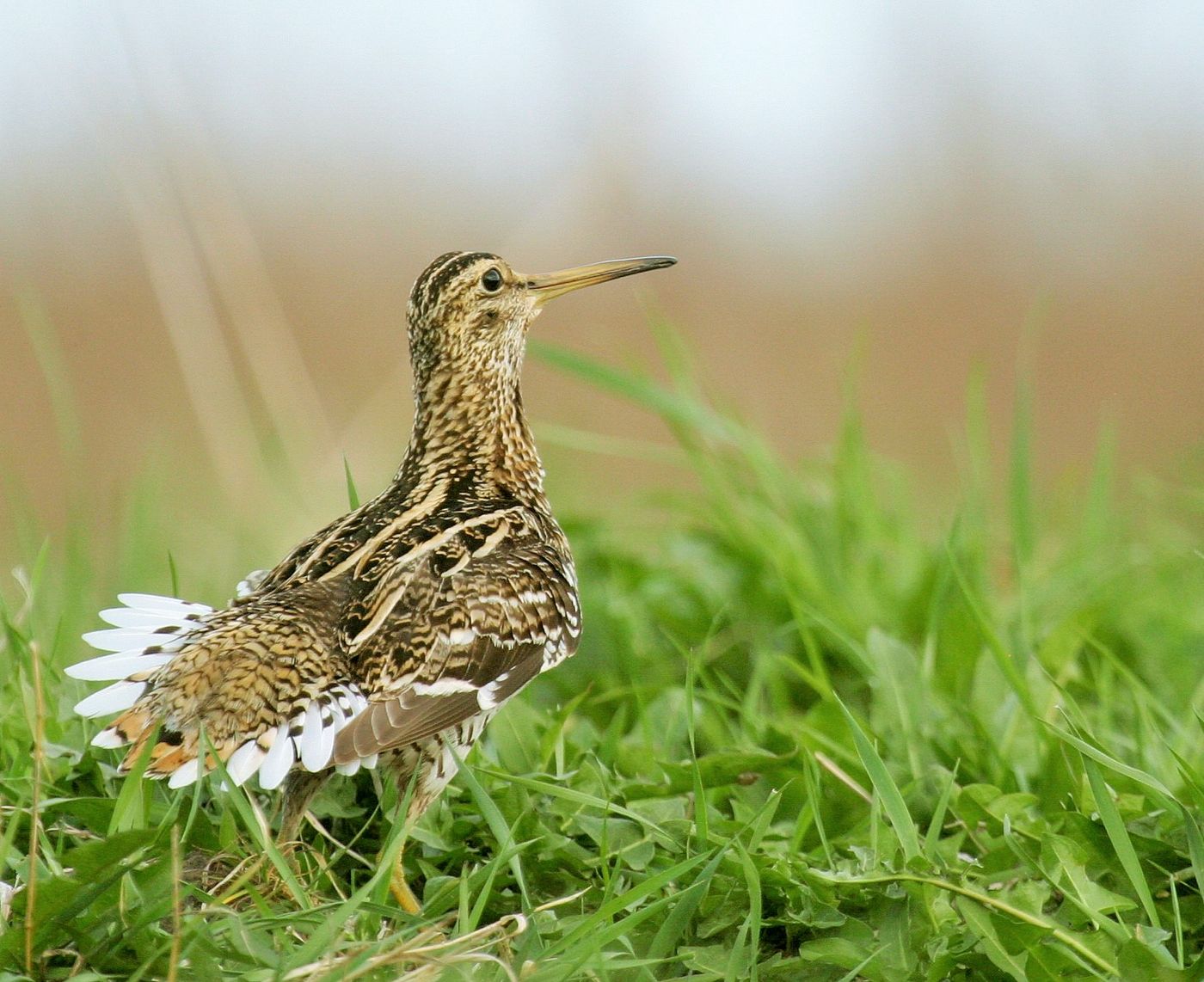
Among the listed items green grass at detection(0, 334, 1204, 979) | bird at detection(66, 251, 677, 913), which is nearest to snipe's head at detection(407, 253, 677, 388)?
bird at detection(66, 251, 677, 913)

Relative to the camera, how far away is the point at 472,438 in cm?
415

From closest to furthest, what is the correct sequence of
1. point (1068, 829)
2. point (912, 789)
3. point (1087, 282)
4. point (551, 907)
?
point (551, 907) → point (1068, 829) → point (912, 789) → point (1087, 282)

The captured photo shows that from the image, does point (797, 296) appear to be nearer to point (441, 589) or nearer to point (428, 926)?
point (441, 589)

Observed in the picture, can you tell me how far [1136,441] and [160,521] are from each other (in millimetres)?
6333

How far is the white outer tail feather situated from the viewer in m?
2.90

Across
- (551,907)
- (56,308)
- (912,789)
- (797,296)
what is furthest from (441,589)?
(797,296)

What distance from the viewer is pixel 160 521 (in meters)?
5.86

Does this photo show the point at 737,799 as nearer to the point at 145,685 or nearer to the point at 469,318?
the point at 145,685

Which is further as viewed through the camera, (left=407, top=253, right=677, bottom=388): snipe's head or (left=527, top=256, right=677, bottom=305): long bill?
(left=527, top=256, right=677, bottom=305): long bill

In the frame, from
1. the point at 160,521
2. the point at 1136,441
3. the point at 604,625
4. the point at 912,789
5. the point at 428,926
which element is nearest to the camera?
the point at 428,926

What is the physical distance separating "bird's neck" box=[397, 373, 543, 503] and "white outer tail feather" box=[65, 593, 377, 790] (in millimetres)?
1007

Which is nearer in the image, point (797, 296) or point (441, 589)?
point (441, 589)

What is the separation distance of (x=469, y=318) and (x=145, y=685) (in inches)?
63.0

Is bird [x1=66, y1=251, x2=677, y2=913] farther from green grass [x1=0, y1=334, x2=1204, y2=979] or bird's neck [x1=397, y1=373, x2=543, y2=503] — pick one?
green grass [x1=0, y1=334, x2=1204, y2=979]
